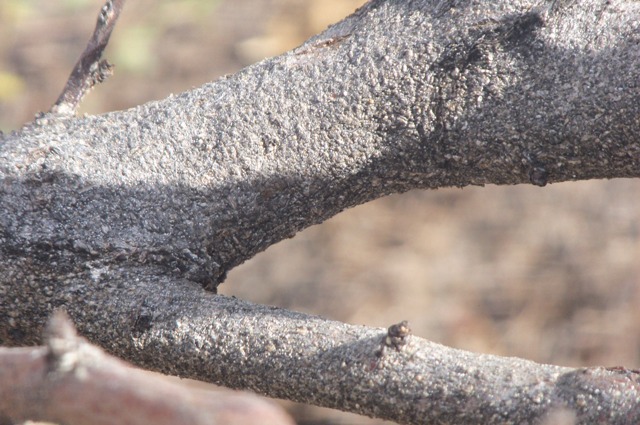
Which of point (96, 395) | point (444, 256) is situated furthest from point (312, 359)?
point (444, 256)

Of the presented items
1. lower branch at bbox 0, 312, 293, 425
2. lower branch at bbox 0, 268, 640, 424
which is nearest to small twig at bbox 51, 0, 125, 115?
lower branch at bbox 0, 268, 640, 424

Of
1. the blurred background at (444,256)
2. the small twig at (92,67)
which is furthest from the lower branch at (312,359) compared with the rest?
the blurred background at (444,256)

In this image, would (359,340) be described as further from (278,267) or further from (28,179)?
(278,267)

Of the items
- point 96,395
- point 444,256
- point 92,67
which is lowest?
point 96,395

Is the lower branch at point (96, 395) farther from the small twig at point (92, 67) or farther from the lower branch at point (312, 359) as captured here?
the small twig at point (92, 67)

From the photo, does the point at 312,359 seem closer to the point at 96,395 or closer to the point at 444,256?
the point at 96,395

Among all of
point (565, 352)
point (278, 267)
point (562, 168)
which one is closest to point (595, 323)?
point (565, 352)

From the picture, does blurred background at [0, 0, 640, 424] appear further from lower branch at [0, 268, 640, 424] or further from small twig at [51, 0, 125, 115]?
lower branch at [0, 268, 640, 424]
